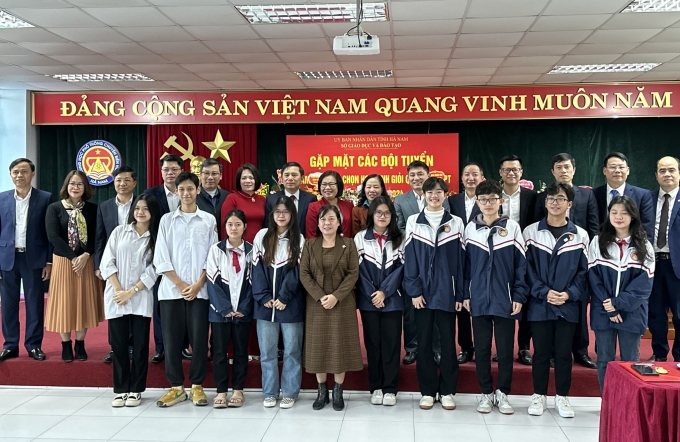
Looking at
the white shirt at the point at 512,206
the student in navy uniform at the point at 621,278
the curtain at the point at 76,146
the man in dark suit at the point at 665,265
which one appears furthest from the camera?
the curtain at the point at 76,146

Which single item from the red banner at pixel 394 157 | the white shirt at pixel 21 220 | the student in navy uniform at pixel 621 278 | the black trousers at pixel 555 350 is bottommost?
the black trousers at pixel 555 350

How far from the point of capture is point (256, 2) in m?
4.48

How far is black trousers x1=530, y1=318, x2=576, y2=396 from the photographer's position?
3203 mm

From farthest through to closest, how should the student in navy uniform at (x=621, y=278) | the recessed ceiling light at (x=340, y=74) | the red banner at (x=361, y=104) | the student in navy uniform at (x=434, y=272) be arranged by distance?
the recessed ceiling light at (x=340, y=74) → the red banner at (x=361, y=104) → the student in navy uniform at (x=434, y=272) → the student in navy uniform at (x=621, y=278)

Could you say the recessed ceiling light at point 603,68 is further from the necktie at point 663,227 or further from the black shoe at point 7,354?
the black shoe at point 7,354

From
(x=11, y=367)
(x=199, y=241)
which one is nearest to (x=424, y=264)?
(x=199, y=241)

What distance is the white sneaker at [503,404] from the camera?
3277 mm

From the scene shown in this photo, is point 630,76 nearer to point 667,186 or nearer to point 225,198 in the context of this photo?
point 667,186

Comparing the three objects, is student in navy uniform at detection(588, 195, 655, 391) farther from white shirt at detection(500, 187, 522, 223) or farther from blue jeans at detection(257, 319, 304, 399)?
blue jeans at detection(257, 319, 304, 399)

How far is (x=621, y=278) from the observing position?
3053 millimetres

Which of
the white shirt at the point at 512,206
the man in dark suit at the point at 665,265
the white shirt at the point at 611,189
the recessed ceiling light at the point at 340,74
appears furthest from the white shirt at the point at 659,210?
the recessed ceiling light at the point at 340,74

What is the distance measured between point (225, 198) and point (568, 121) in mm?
5654

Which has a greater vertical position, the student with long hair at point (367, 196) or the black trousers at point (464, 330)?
the student with long hair at point (367, 196)

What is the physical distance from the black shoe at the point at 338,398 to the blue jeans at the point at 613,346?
1.50 meters
